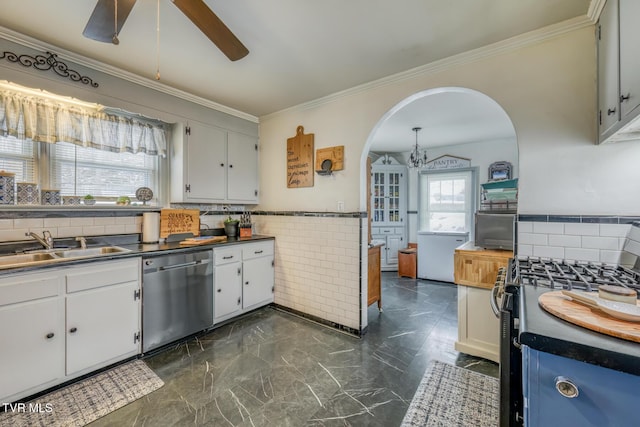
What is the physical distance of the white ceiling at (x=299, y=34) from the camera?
166 cm

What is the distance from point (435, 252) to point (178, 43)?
14.8ft

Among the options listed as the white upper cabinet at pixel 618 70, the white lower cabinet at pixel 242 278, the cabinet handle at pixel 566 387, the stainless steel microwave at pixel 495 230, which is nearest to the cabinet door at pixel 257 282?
the white lower cabinet at pixel 242 278

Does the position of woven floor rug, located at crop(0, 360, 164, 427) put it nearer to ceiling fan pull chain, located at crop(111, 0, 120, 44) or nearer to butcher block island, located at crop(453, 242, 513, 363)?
ceiling fan pull chain, located at crop(111, 0, 120, 44)

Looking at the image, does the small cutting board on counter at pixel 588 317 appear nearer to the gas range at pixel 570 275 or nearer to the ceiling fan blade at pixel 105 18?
the gas range at pixel 570 275

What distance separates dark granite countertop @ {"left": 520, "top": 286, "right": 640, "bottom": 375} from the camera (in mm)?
673

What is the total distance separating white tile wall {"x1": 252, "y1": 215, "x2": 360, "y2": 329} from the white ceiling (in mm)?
1478

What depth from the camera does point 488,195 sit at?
2529 mm

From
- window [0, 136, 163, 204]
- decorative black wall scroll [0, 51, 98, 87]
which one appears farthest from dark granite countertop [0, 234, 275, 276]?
decorative black wall scroll [0, 51, 98, 87]

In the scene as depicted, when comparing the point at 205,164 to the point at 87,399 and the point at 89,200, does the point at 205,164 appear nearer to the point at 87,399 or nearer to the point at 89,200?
the point at 89,200

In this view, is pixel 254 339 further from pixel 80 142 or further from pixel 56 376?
pixel 80 142

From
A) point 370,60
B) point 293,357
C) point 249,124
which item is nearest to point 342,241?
point 293,357

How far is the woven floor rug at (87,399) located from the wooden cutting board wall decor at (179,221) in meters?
1.27

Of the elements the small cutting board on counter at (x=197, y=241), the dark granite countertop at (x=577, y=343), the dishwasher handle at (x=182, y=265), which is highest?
the small cutting board on counter at (x=197, y=241)

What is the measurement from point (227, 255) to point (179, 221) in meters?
0.66
